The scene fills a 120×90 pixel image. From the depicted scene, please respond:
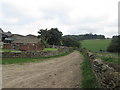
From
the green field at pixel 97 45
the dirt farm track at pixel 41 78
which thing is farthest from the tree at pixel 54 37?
the dirt farm track at pixel 41 78

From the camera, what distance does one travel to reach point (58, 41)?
6738cm

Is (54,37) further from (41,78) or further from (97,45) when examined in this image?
(41,78)

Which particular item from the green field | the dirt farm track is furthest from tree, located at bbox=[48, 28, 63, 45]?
the dirt farm track

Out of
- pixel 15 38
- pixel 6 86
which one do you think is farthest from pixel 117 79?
pixel 15 38

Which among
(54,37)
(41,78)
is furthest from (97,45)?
(41,78)

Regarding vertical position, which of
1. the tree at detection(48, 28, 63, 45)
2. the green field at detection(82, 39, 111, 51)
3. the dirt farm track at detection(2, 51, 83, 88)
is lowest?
the dirt farm track at detection(2, 51, 83, 88)

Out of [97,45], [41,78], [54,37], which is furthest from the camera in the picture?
[97,45]

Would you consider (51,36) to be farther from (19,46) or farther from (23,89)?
(23,89)

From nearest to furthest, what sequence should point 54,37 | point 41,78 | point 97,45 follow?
point 41,78 → point 54,37 → point 97,45

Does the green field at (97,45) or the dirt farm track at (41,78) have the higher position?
the green field at (97,45)

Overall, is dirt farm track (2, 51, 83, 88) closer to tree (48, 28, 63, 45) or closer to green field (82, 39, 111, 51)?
tree (48, 28, 63, 45)

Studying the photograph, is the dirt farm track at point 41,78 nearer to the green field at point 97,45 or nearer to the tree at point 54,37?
the tree at point 54,37

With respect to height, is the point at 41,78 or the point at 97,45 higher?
the point at 97,45

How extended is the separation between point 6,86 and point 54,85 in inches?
96.0
